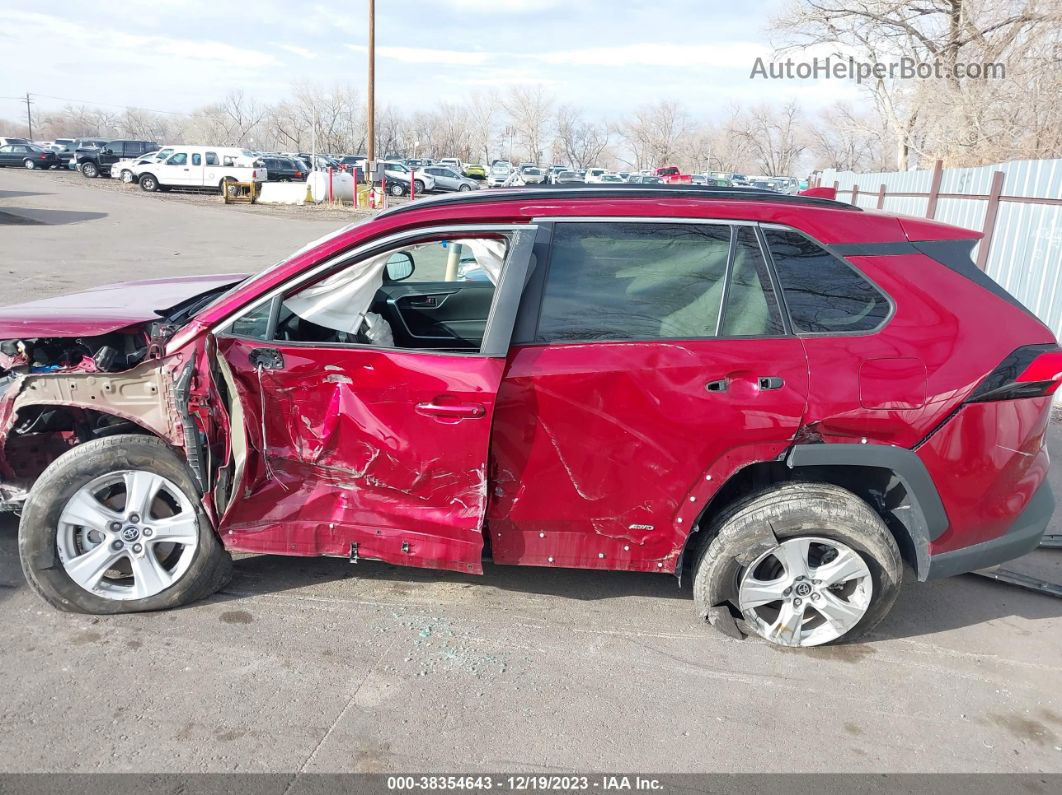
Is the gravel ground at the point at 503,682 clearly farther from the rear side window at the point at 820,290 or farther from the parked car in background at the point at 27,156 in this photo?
the parked car in background at the point at 27,156

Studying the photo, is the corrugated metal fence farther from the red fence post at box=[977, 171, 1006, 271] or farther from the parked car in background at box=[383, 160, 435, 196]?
the parked car in background at box=[383, 160, 435, 196]

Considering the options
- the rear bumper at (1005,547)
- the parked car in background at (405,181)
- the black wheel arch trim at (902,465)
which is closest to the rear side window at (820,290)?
the black wheel arch trim at (902,465)

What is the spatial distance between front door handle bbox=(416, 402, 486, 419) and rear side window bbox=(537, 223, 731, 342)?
1.29 ft

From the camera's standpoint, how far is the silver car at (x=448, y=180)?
43.5 metres

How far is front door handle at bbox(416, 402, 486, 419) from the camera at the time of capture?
3243mm

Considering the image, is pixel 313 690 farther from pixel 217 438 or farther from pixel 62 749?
pixel 217 438

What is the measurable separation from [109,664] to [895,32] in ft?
109

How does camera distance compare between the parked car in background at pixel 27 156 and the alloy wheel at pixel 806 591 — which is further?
the parked car in background at pixel 27 156

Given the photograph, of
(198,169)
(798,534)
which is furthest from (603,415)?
(198,169)

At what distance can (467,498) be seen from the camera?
11.1ft

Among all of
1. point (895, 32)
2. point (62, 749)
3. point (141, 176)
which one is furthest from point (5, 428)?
point (141, 176)

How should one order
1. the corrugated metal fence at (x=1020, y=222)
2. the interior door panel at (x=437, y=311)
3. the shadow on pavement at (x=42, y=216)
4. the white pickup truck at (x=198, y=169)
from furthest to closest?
the white pickup truck at (x=198, y=169) → the shadow on pavement at (x=42, y=216) → the corrugated metal fence at (x=1020, y=222) → the interior door panel at (x=437, y=311)

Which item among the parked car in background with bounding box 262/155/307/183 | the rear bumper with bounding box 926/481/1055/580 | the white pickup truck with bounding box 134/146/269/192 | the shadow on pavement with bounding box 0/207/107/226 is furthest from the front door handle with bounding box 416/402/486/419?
the parked car in background with bounding box 262/155/307/183

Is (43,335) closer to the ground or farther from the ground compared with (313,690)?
farther from the ground
